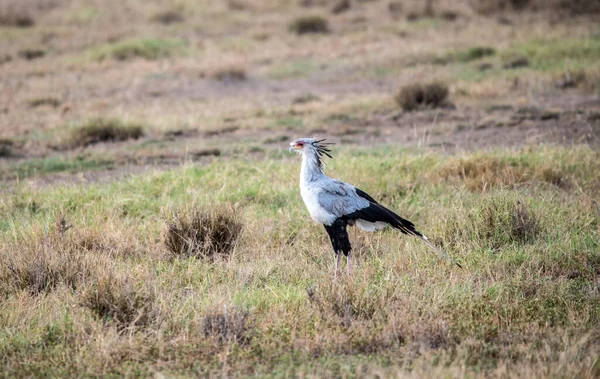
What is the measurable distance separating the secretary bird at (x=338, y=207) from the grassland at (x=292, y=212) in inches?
12.8

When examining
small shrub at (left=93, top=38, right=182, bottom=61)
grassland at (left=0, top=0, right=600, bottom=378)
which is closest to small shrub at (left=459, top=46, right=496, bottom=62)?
grassland at (left=0, top=0, right=600, bottom=378)

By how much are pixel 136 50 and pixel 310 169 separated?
42.3 ft

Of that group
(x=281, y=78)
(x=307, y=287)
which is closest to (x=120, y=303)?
(x=307, y=287)

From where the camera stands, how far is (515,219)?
6059 millimetres

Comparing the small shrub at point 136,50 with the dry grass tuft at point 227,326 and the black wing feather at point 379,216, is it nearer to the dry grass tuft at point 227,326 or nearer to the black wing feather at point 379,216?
the black wing feather at point 379,216

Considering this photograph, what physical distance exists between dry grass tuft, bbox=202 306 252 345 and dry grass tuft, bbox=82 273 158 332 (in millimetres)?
363

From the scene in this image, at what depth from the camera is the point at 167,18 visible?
2205 centimetres

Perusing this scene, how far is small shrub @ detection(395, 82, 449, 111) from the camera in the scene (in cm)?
1205

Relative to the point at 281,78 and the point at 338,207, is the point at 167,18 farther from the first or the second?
the point at 338,207

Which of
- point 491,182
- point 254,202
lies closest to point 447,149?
point 491,182

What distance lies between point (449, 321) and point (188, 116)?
847 centimetres

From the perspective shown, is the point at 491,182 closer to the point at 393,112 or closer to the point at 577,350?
the point at 577,350

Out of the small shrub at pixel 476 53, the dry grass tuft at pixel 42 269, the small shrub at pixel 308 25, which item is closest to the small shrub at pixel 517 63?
the small shrub at pixel 476 53

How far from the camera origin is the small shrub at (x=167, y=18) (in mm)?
21969
